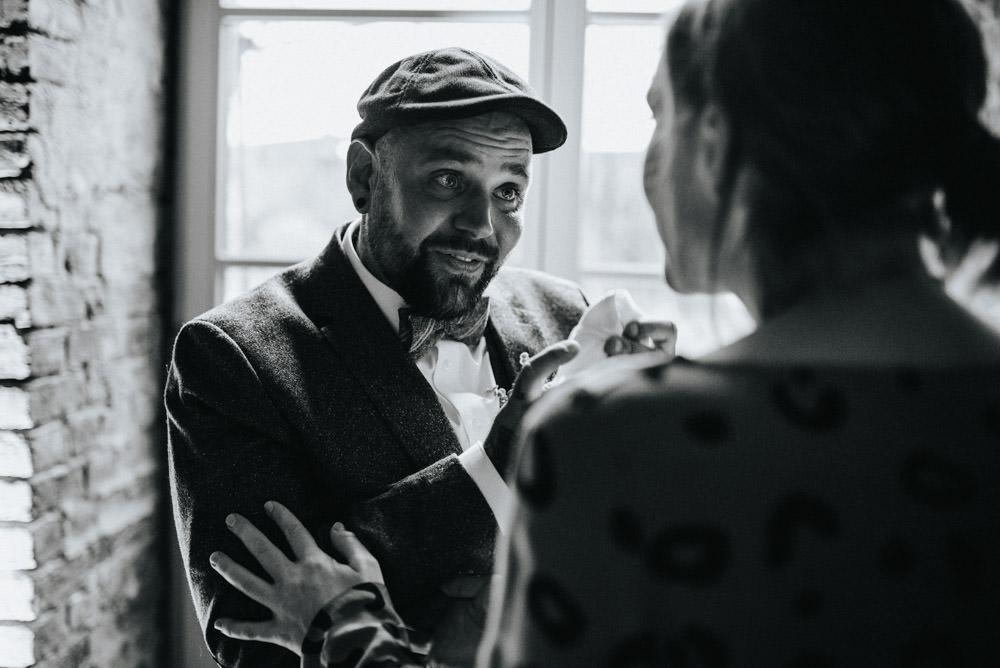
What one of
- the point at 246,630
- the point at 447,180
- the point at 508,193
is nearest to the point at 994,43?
the point at 508,193

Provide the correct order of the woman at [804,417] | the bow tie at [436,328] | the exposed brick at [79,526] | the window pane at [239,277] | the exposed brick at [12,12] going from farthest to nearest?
1. the window pane at [239,277]
2. the exposed brick at [79,526]
3. the exposed brick at [12,12]
4. the bow tie at [436,328]
5. the woman at [804,417]

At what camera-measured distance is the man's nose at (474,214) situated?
1.34 metres

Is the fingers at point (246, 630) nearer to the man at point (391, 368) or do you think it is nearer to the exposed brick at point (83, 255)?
the man at point (391, 368)

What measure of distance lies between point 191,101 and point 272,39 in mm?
290

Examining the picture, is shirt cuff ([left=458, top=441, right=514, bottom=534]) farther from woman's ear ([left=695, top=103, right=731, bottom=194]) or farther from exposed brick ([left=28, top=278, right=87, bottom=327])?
exposed brick ([left=28, top=278, right=87, bottom=327])

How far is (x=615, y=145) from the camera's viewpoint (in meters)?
2.46

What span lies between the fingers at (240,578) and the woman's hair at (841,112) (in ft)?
2.45

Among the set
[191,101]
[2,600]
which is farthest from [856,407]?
[191,101]

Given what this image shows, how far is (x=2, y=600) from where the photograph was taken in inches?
67.8

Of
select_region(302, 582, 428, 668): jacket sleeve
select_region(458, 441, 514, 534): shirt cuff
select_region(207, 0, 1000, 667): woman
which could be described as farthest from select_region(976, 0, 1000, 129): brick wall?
select_region(302, 582, 428, 668): jacket sleeve

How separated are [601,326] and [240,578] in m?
0.59

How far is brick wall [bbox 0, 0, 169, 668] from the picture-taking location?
1.74m

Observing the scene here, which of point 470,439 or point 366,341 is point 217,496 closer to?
point 366,341

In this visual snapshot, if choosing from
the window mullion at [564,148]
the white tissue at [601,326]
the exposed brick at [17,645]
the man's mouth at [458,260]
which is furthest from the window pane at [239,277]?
the white tissue at [601,326]
